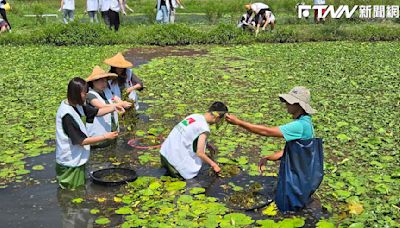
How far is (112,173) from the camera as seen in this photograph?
6.17 meters

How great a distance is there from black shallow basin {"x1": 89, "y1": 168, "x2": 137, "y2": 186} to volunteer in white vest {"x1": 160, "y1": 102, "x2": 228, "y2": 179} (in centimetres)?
43

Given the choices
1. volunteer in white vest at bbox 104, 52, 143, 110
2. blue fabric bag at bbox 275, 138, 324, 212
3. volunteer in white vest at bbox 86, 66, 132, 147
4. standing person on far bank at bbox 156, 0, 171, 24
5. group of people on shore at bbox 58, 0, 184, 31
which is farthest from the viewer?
standing person on far bank at bbox 156, 0, 171, 24

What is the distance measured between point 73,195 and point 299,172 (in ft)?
7.74

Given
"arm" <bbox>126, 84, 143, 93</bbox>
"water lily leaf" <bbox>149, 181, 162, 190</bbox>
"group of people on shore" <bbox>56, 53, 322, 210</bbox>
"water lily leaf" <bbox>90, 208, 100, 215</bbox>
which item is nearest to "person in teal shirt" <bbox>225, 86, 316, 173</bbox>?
"group of people on shore" <bbox>56, 53, 322, 210</bbox>

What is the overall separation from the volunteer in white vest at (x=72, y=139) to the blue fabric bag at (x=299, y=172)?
73.4 inches

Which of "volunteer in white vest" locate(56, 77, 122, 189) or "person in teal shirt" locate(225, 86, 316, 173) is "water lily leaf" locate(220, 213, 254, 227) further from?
"volunteer in white vest" locate(56, 77, 122, 189)

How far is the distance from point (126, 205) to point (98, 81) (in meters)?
2.13

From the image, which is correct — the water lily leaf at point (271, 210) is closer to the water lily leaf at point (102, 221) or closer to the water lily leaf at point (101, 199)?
the water lily leaf at point (102, 221)

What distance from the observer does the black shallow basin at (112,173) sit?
5.81 metres

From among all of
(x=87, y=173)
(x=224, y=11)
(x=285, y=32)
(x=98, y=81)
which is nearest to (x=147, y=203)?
(x=87, y=173)

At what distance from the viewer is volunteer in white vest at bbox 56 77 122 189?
551 centimetres

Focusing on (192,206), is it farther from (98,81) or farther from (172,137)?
(98,81)

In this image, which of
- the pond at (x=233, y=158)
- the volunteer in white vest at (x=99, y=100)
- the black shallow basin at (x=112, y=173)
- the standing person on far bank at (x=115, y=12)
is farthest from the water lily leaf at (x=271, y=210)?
the standing person on far bank at (x=115, y=12)

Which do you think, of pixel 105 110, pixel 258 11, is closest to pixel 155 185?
pixel 105 110
